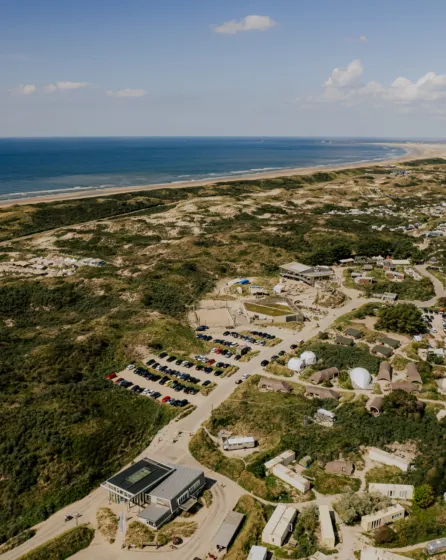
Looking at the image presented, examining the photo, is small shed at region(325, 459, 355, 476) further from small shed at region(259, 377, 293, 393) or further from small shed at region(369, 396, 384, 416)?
small shed at region(259, 377, 293, 393)

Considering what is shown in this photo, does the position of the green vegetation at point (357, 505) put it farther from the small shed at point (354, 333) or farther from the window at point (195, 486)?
the small shed at point (354, 333)

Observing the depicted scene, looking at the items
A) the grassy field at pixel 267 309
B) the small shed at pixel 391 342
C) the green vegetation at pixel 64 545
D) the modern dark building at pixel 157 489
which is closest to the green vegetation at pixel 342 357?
the small shed at pixel 391 342

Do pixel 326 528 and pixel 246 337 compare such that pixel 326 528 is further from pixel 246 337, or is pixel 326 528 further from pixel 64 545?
pixel 246 337

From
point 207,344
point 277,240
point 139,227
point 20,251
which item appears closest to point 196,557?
point 207,344

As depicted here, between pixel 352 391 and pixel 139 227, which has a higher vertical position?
pixel 139 227

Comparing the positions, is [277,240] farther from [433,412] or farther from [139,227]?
[433,412]

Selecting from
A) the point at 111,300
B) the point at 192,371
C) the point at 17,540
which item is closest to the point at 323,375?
the point at 192,371
